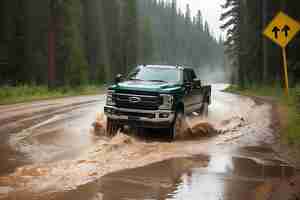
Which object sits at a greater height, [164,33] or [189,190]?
[164,33]

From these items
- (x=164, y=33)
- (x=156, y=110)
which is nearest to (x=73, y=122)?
(x=156, y=110)

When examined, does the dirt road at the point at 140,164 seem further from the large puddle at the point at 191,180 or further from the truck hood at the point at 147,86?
the truck hood at the point at 147,86

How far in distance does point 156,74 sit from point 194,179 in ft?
22.2

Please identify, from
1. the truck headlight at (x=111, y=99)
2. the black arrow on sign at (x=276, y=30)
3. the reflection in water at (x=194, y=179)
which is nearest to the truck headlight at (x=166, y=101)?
the truck headlight at (x=111, y=99)

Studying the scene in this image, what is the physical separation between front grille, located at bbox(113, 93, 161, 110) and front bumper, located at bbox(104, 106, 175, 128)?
0.11 m

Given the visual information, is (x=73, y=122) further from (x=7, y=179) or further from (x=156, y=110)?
(x=7, y=179)

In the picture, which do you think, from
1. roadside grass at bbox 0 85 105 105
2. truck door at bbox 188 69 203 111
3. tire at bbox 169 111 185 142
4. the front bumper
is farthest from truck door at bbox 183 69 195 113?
roadside grass at bbox 0 85 105 105

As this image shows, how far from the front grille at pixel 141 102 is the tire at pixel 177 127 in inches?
33.0

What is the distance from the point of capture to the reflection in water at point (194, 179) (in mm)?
7418

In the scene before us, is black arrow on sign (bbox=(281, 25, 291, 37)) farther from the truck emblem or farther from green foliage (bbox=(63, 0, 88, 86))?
green foliage (bbox=(63, 0, 88, 86))

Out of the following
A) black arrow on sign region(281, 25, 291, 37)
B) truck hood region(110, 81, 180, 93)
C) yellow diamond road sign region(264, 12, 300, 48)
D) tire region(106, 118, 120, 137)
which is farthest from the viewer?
black arrow on sign region(281, 25, 291, 37)

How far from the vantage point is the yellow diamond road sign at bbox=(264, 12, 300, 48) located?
19531 millimetres

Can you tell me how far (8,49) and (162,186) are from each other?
49512 mm

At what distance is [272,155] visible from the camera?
11086 mm
